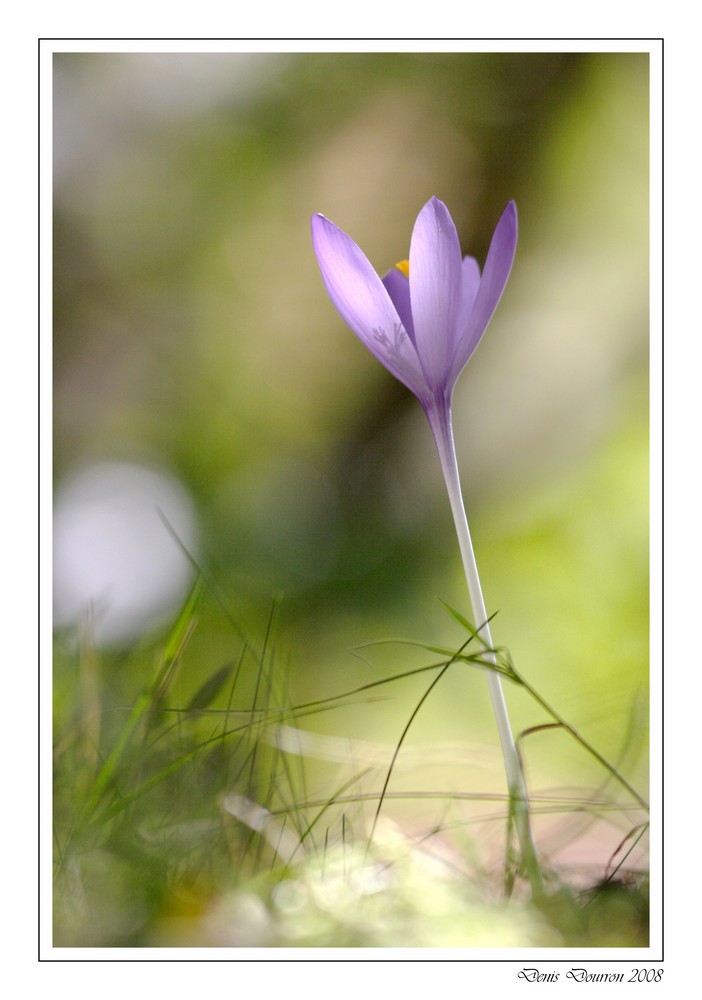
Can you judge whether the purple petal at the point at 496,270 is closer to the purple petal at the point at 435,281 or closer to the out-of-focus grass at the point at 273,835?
the purple petal at the point at 435,281

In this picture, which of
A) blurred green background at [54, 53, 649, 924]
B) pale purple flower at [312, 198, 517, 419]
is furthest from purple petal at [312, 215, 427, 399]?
blurred green background at [54, 53, 649, 924]

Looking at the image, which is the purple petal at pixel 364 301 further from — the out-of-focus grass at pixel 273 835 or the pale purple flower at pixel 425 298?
the out-of-focus grass at pixel 273 835

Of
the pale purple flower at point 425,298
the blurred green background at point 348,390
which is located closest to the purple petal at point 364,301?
the pale purple flower at point 425,298

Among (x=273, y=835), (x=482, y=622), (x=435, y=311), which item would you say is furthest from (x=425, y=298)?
(x=273, y=835)

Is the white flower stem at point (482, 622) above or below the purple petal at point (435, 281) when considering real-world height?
below
